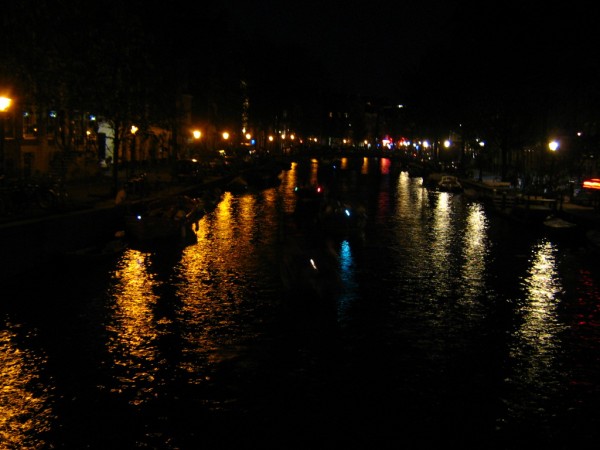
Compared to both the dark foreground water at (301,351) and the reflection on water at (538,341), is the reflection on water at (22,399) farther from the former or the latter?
the reflection on water at (538,341)

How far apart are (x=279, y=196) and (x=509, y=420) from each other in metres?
39.5

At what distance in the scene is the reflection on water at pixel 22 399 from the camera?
1027cm

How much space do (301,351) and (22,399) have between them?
213 inches

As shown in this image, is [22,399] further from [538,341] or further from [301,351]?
[538,341]

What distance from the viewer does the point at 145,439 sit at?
33.8 ft

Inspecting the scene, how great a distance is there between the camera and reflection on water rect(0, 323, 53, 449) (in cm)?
1027

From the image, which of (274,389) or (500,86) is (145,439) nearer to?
(274,389)

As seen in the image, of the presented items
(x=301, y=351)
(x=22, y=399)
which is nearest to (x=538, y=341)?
(x=301, y=351)

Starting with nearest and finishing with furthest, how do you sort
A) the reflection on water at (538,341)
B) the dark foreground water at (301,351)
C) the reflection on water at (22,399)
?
1. the reflection on water at (22,399)
2. the dark foreground water at (301,351)
3. the reflection on water at (538,341)

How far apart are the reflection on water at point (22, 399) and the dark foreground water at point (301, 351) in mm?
41

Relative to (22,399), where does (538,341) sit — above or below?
above

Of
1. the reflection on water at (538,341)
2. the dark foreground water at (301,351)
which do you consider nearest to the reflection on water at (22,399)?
the dark foreground water at (301,351)

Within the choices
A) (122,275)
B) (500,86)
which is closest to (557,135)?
(500,86)

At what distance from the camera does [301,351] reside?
1457 centimetres
